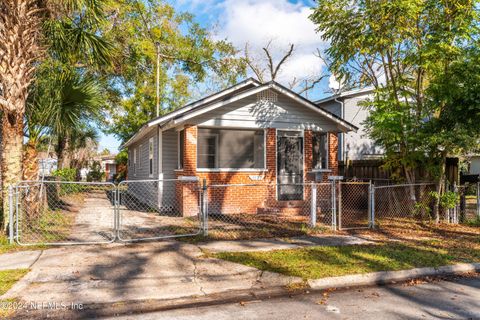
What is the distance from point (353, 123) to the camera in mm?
18938

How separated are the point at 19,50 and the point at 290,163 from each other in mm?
8802

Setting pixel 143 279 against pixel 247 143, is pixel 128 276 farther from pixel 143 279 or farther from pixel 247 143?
pixel 247 143

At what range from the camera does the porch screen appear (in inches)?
486

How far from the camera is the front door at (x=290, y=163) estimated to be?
13.2 m

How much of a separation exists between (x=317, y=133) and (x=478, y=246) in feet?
Result: 22.2

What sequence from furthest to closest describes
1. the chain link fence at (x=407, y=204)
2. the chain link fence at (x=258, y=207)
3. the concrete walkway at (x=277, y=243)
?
the chain link fence at (x=407, y=204) < the chain link fence at (x=258, y=207) < the concrete walkway at (x=277, y=243)

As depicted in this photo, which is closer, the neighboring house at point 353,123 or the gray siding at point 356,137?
the neighboring house at point 353,123

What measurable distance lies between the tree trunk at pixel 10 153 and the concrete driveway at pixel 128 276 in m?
1.86

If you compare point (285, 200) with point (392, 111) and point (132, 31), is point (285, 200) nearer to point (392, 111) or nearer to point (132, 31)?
point (392, 111)

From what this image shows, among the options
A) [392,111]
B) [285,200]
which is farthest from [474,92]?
[285,200]

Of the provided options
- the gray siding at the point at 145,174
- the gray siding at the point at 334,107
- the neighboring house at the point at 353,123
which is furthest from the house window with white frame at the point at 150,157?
the gray siding at the point at 334,107

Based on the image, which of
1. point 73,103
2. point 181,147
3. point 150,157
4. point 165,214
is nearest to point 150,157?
point 150,157

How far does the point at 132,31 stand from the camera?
74.8 feet

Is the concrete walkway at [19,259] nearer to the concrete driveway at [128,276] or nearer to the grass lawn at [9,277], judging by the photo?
the concrete driveway at [128,276]
